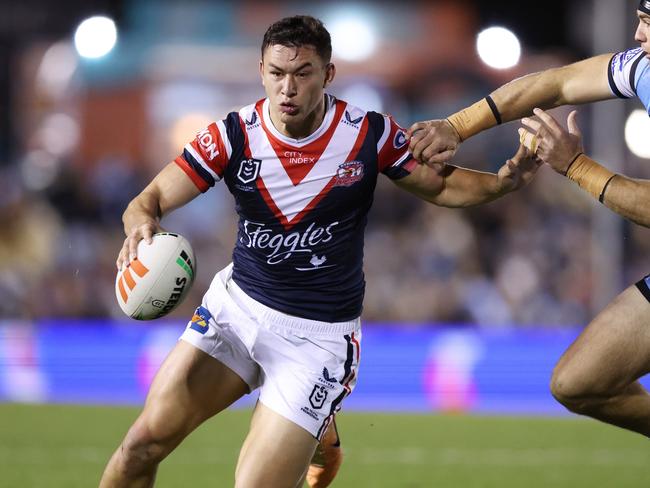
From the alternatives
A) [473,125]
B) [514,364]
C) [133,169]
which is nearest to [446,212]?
[514,364]

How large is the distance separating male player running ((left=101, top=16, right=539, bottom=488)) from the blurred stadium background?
8.31ft

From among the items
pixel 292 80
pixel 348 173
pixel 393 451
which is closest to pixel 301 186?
pixel 348 173

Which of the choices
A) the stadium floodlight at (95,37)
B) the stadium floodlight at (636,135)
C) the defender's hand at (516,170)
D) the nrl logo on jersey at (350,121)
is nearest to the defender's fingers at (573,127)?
the defender's hand at (516,170)

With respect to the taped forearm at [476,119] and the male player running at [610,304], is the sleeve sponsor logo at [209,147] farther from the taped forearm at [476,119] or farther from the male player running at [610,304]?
the taped forearm at [476,119]

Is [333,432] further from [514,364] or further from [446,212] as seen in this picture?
[446,212]

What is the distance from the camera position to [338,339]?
5121 mm

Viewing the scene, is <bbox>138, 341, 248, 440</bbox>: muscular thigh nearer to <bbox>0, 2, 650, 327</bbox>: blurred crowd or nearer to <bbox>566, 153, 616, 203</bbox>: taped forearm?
<bbox>566, 153, 616, 203</bbox>: taped forearm

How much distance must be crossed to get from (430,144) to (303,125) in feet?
2.09

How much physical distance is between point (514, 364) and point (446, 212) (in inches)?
111

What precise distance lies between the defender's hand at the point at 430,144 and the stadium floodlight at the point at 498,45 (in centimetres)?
235

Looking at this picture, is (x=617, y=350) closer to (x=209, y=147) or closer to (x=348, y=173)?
(x=348, y=173)

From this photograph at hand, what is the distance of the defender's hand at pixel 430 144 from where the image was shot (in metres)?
5.23

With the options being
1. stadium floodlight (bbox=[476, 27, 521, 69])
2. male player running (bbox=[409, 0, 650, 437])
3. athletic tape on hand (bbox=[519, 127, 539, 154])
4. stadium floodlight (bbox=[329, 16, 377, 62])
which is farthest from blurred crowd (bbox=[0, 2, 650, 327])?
athletic tape on hand (bbox=[519, 127, 539, 154])

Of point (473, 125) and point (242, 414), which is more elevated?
point (473, 125)
